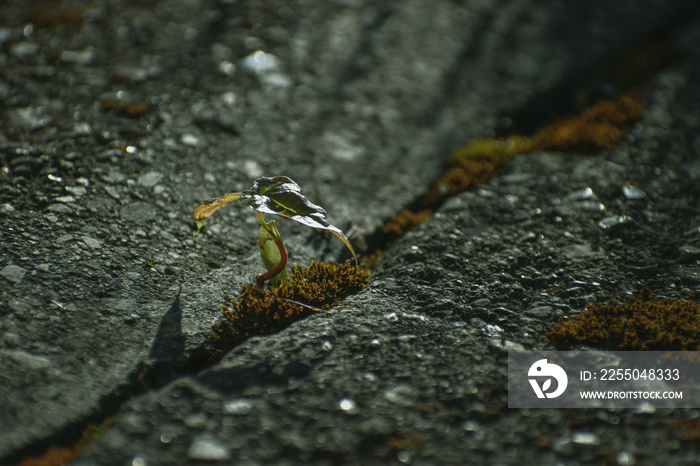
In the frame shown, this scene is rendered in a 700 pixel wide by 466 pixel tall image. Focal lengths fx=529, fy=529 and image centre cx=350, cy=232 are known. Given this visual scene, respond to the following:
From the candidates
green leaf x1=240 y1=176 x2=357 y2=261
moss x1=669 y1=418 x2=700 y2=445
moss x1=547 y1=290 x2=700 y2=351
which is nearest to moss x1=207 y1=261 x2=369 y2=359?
green leaf x1=240 y1=176 x2=357 y2=261

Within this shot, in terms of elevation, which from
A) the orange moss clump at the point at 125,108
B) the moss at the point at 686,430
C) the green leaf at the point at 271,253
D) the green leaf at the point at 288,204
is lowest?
the moss at the point at 686,430

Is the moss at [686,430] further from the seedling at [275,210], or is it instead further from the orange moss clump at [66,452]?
the orange moss clump at [66,452]

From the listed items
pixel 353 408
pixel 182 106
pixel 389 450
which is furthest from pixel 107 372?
pixel 182 106

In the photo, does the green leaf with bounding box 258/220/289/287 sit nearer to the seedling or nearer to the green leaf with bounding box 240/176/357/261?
the seedling

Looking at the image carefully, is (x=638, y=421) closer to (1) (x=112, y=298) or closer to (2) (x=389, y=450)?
(2) (x=389, y=450)

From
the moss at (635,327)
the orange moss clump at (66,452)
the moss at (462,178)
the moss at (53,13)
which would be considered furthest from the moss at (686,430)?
the moss at (53,13)

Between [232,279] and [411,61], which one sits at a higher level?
[411,61]

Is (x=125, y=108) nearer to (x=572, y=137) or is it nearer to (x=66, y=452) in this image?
(x=66, y=452)
